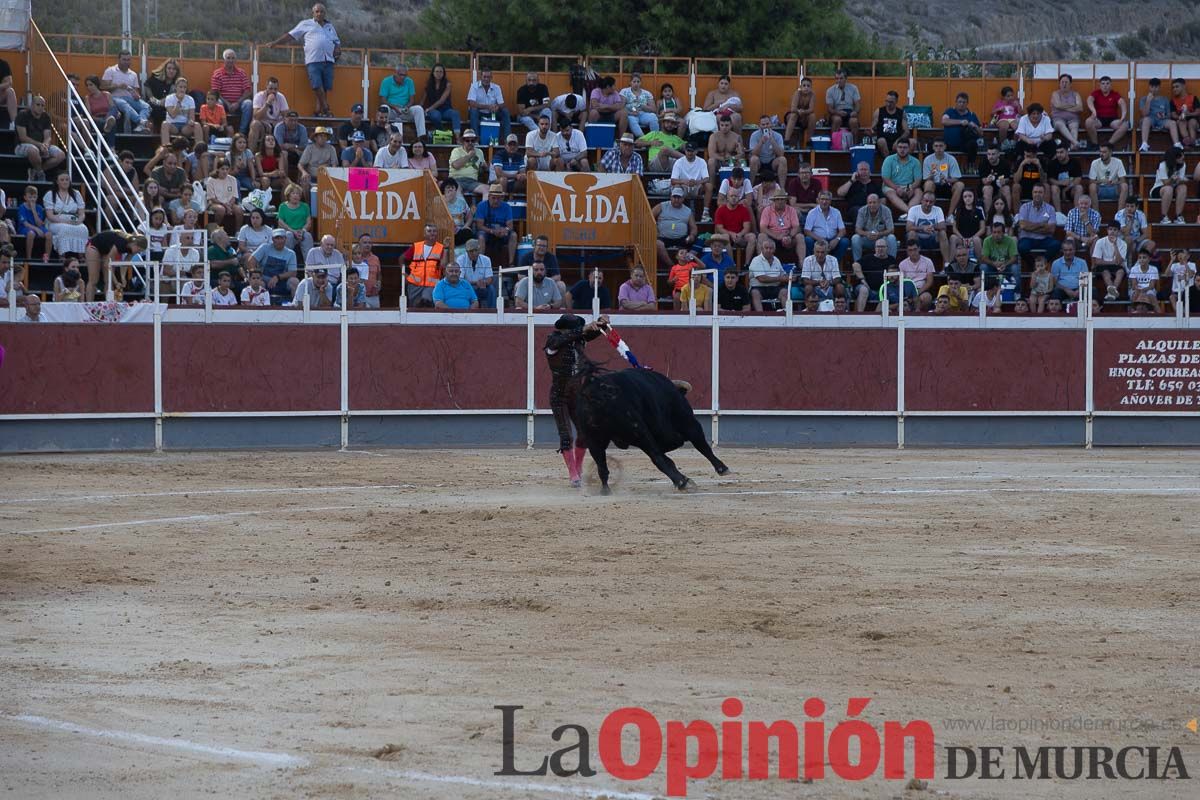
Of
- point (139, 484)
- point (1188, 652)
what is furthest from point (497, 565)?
point (139, 484)

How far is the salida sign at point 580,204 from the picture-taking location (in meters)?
22.3

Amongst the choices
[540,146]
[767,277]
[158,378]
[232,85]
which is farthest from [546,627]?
[232,85]

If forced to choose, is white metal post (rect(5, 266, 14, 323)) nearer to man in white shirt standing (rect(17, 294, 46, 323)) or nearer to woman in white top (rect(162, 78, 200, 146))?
man in white shirt standing (rect(17, 294, 46, 323))

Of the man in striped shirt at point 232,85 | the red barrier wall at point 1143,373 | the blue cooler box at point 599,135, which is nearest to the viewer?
the red barrier wall at point 1143,373

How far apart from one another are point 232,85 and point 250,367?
6.44m

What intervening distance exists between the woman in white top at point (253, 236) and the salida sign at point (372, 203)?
4.20ft

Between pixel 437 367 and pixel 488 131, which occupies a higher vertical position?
pixel 488 131

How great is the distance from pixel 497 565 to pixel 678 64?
29261 millimetres

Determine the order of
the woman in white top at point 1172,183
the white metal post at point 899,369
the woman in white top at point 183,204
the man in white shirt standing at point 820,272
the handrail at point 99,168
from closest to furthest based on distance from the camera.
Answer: the white metal post at point 899,369, the woman in white top at point 183,204, the man in white shirt standing at point 820,272, the handrail at point 99,168, the woman in white top at point 1172,183

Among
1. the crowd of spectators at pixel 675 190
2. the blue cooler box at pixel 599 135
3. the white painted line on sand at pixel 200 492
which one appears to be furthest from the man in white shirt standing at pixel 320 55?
the white painted line on sand at pixel 200 492

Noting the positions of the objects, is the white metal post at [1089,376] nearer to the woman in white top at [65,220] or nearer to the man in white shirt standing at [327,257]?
the man in white shirt standing at [327,257]

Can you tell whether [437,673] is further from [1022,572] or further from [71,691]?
[1022,572]

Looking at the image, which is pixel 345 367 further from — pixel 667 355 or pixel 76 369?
pixel 667 355

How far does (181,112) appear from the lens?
22.9 metres
